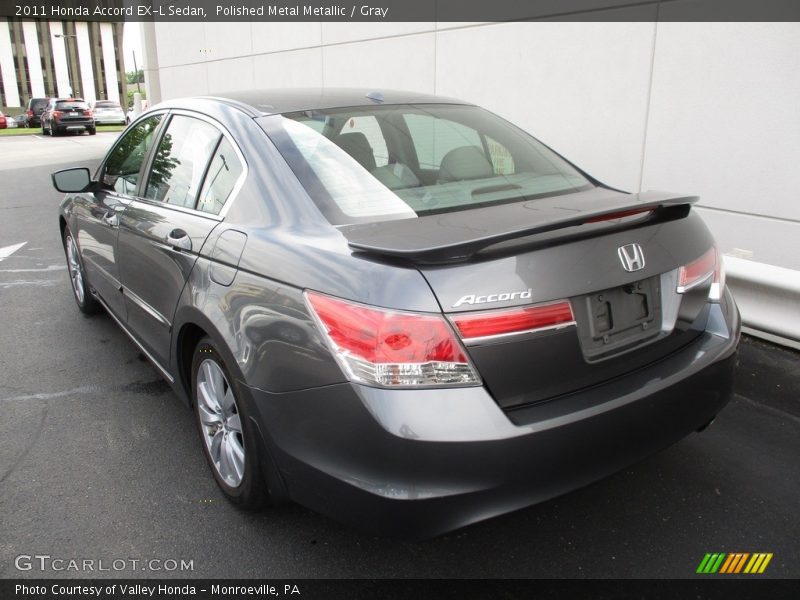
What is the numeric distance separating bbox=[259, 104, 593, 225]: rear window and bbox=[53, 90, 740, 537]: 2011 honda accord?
0.04ft

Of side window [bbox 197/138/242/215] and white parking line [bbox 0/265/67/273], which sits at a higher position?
side window [bbox 197/138/242/215]

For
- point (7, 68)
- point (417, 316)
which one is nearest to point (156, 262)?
point (417, 316)

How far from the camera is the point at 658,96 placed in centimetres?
539

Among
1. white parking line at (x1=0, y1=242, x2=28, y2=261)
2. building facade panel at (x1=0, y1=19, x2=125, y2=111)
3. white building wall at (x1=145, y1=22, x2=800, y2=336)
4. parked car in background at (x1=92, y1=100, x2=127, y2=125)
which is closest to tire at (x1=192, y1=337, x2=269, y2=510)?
white building wall at (x1=145, y1=22, x2=800, y2=336)

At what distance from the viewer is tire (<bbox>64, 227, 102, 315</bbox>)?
4.96 meters

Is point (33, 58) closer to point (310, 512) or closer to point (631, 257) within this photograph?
point (310, 512)

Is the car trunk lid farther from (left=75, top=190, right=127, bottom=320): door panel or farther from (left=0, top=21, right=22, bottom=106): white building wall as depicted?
(left=0, top=21, right=22, bottom=106): white building wall

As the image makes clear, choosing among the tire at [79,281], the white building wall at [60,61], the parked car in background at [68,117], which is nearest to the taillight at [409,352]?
the tire at [79,281]

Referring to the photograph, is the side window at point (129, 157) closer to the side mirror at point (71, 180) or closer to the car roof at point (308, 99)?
the side mirror at point (71, 180)

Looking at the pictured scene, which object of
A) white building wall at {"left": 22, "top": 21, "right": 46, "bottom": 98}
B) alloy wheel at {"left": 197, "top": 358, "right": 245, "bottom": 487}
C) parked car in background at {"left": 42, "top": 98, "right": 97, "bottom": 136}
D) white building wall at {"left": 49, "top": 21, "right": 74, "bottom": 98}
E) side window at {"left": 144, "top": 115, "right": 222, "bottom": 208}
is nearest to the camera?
alloy wheel at {"left": 197, "top": 358, "right": 245, "bottom": 487}

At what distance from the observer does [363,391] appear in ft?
6.21

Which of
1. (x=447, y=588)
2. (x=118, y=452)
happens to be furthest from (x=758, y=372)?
(x=118, y=452)

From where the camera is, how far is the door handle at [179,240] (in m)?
2.79

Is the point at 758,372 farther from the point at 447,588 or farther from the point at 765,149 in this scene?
the point at 447,588
